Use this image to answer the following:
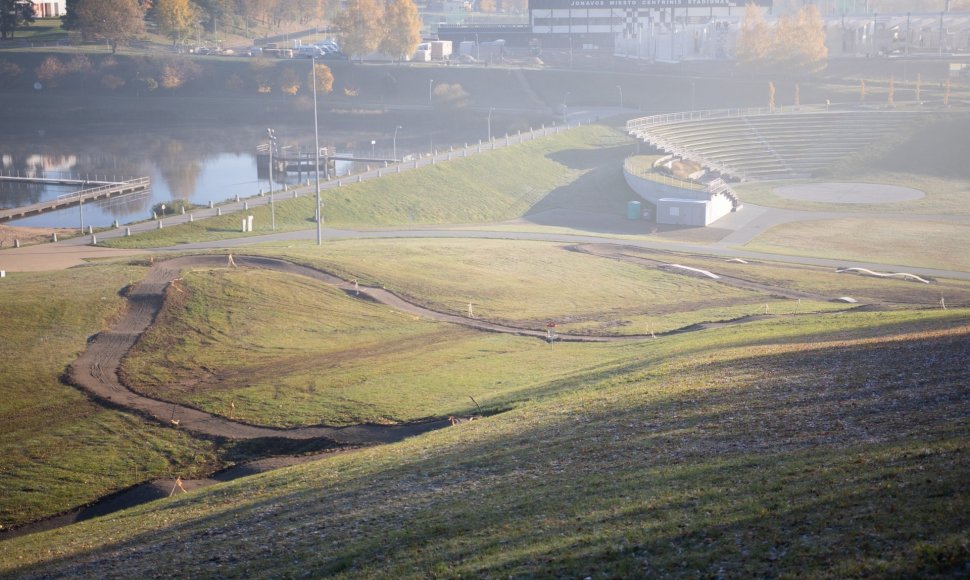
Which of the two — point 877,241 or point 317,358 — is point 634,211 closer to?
point 877,241

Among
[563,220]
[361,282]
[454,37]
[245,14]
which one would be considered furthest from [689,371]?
[245,14]

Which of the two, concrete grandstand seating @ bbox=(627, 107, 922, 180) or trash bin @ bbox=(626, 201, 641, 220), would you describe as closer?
trash bin @ bbox=(626, 201, 641, 220)

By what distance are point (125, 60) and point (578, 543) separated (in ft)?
492

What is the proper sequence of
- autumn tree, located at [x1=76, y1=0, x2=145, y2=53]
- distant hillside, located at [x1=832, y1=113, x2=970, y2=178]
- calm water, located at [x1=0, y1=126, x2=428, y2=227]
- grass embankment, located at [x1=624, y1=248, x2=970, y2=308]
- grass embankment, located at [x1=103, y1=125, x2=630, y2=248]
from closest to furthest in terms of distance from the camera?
grass embankment, located at [x1=624, y1=248, x2=970, y2=308] → grass embankment, located at [x1=103, y1=125, x2=630, y2=248] → calm water, located at [x1=0, y1=126, x2=428, y2=227] → distant hillside, located at [x1=832, y1=113, x2=970, y2=178] → autumn tree, located at [x1=76, y1=0, x2=145, y2=53]

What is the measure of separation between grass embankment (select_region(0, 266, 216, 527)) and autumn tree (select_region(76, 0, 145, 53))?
126 metres

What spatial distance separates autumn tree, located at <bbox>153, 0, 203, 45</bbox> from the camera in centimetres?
15125

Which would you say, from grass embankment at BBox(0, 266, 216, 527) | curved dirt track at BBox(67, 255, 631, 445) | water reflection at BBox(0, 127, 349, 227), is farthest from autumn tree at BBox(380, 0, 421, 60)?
grass embankment at BBox(0, 266, 216, 527)

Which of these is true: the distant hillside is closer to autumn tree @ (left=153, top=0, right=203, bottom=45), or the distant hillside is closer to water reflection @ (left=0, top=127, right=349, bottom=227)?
water reflection @ (left=0, top=127, right=349, bottom=227)

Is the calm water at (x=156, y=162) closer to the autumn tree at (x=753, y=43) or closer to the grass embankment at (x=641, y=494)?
the autumn tree at (x=753, y=43)

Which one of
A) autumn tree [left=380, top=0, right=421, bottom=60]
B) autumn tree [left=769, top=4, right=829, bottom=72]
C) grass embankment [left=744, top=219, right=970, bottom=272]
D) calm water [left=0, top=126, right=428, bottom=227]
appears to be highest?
autumn tree [left=380, top=0, right=421, bottom=60]

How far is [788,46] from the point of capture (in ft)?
432

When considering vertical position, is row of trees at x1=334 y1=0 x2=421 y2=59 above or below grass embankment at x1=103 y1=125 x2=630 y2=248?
above

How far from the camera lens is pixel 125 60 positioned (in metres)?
147

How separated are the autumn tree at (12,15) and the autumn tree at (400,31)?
205ft
